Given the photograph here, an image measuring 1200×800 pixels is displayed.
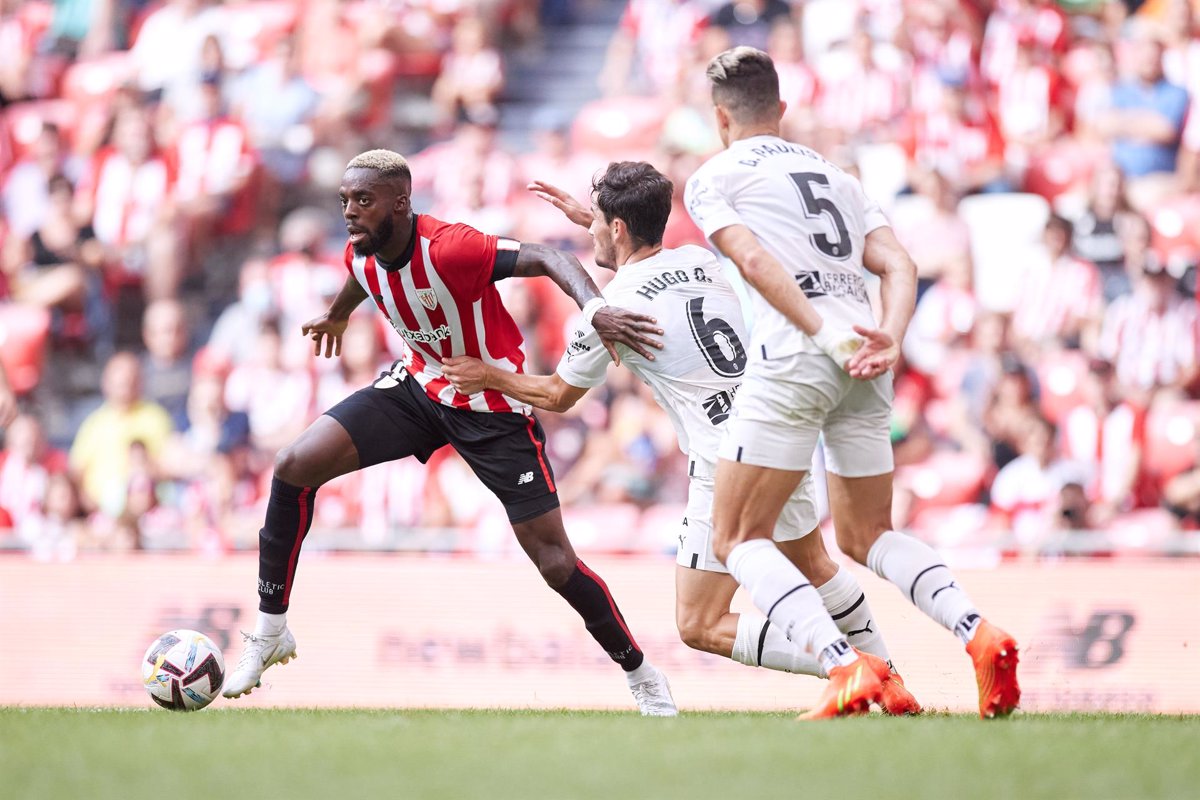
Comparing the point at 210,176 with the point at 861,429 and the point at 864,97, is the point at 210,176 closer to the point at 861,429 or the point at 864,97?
the point at 864,97

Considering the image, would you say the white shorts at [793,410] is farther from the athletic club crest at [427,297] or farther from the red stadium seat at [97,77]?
the red stadium seat at [97,77]

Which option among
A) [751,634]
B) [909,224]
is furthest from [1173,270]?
[751,634]

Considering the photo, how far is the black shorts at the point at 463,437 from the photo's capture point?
6.94 meters

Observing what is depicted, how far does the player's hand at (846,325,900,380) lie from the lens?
17.2ft

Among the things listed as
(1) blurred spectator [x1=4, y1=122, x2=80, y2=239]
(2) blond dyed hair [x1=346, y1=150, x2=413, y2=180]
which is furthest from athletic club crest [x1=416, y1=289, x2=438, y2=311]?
(1) blurred spectator [x1=4, y1=122, x2=80, y2=239]

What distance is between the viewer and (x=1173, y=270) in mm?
11734

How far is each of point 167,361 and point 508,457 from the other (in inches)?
296

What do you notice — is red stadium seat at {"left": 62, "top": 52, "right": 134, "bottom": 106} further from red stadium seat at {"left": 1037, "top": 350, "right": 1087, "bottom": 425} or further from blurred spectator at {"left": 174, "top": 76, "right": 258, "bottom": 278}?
red stadium seat at {"left": 1037, "top": 350, "right": 1087, "bottom": 425}

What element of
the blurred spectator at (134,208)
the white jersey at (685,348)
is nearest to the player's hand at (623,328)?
the white jersey at (685,348)

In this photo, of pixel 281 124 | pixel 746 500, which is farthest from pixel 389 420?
pixel 281 124

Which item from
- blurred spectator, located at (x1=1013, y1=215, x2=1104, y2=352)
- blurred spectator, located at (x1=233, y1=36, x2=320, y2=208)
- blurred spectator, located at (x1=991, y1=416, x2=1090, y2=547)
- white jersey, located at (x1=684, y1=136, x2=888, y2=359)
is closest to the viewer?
white jersey, located at (x1=684, y1=136, x2=888, y2=359)

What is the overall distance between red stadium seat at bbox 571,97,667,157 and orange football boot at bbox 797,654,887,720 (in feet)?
30.3

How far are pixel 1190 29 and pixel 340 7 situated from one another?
8.11m

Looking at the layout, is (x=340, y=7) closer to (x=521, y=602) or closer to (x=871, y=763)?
(x=521, y=602)
